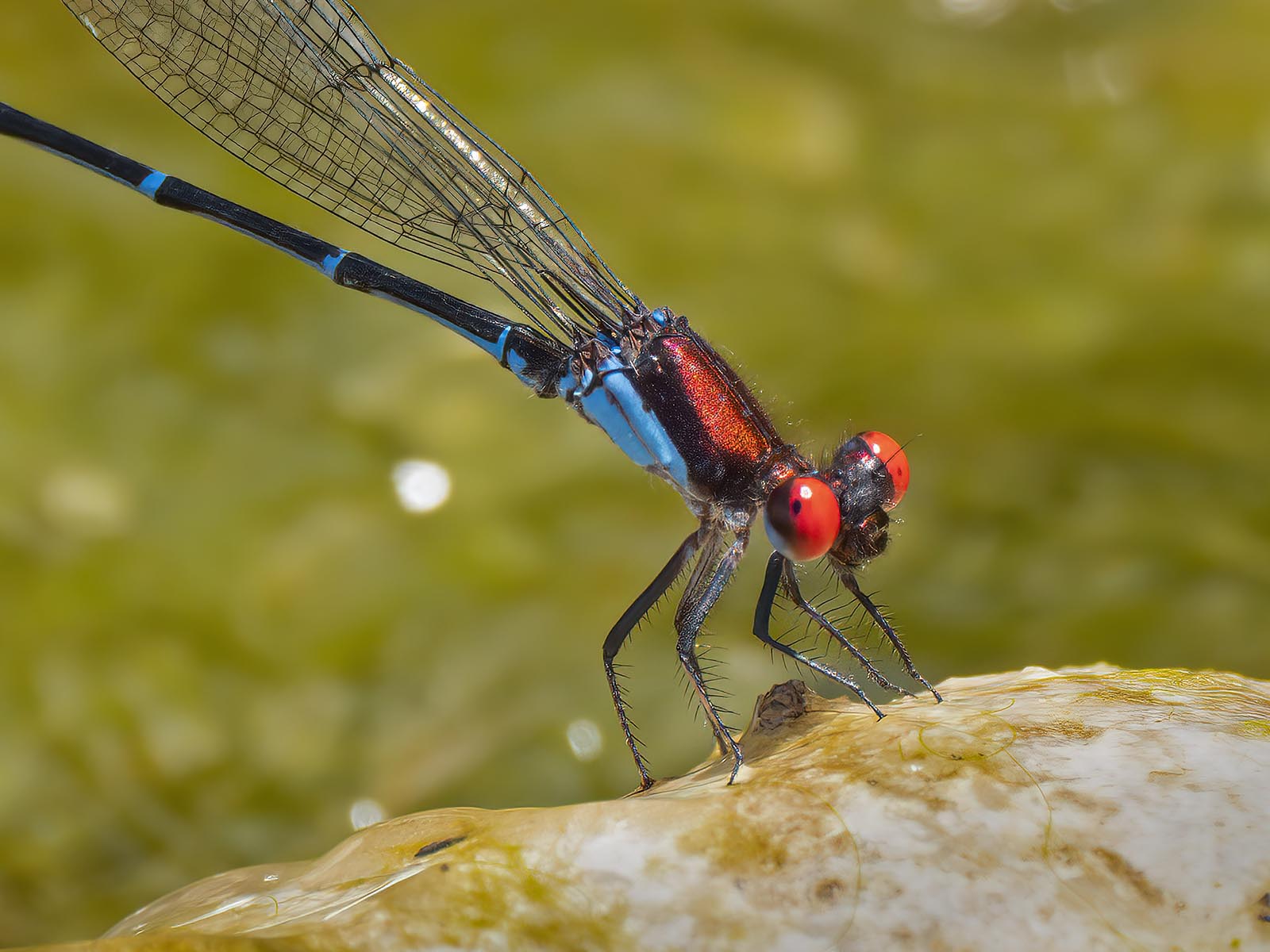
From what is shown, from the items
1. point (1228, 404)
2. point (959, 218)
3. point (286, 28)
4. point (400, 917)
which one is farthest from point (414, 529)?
point (1228, 404)

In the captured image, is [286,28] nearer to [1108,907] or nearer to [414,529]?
[414,529]

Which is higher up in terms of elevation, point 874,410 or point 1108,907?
point 874,410

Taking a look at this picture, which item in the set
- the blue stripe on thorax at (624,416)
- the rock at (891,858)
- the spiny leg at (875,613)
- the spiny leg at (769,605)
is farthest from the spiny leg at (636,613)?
the rock at (891,858)

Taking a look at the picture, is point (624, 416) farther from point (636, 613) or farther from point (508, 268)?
point (508, 268)

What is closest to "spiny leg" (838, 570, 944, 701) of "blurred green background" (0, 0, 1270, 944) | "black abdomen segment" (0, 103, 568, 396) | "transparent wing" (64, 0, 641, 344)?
"blurred green background" (0, 0, 1270, 944)

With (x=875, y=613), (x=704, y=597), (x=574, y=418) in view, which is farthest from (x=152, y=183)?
(x=875, y=613)
